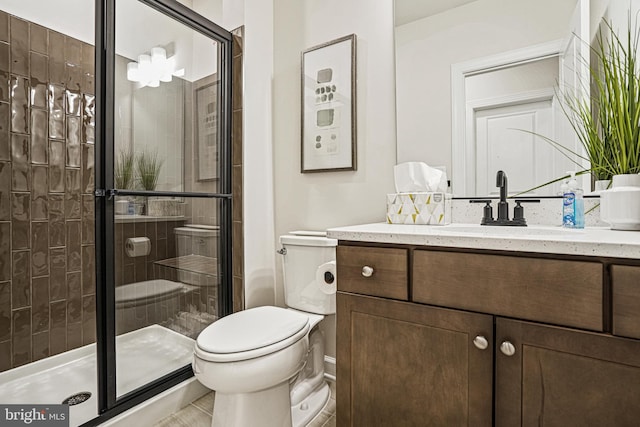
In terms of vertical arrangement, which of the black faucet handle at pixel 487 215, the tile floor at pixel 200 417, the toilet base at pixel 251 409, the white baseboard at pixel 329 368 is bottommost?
the tile floor at pixel 200 417

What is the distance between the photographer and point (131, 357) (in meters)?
1.48

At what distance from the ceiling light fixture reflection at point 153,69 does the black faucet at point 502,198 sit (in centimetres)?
161

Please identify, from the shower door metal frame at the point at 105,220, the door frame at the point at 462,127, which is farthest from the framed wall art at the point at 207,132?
the door frame at the point at 462,127

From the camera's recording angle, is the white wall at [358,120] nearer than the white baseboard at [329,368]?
Yes

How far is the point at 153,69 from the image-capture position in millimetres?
1591

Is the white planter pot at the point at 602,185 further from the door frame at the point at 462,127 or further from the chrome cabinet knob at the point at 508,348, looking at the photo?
the chrome cabinet knob at the point at 508,348

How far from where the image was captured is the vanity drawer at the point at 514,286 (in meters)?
0.72

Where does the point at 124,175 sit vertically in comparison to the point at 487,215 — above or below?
above

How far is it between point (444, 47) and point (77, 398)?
8.07ft

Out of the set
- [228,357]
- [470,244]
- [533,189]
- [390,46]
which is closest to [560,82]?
[533,189]

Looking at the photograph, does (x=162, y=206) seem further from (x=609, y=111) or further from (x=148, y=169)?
(x=609, y=111)

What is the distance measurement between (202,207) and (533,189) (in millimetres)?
1588

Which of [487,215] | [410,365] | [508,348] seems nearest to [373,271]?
[410,365]

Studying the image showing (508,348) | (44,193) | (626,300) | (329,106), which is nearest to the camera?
(626,300)
